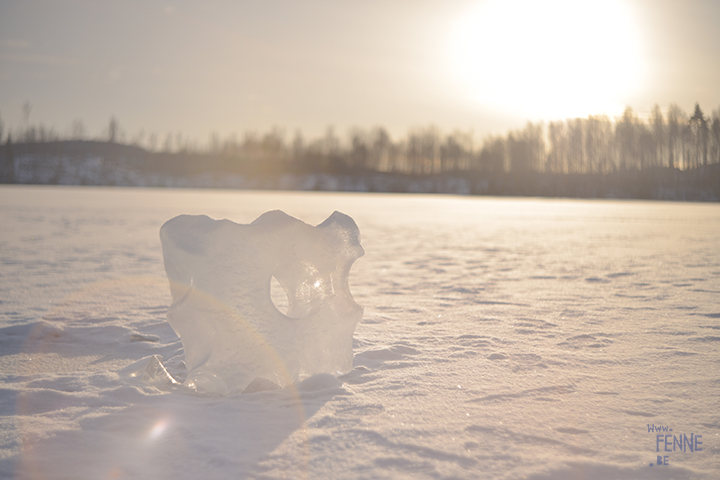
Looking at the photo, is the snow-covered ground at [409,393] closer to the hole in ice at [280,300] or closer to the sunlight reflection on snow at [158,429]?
the sunlight reflection on snow at [158,429]

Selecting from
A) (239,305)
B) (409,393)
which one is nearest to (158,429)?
(239,305)

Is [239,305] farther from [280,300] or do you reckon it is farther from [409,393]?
[280,300]

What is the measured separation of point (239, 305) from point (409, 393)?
1.21 m

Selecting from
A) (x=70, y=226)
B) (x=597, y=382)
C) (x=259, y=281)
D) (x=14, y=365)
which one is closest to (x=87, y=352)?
(x=14, y=365)

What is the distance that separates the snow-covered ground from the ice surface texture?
0.16m

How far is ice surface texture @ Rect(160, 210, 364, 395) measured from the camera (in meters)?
3.14

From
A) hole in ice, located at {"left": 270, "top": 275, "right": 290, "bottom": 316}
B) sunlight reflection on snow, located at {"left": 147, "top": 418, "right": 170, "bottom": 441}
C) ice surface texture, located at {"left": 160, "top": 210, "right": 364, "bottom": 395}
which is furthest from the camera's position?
hole in ice, located at {"left": 270, "top": 275, "right": 290, "bottom": 316}

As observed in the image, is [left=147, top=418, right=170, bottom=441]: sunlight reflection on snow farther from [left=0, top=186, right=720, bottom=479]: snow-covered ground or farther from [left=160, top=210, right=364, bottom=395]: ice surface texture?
[left=160, top=210, right=364, bottom=395]: ice surface texture

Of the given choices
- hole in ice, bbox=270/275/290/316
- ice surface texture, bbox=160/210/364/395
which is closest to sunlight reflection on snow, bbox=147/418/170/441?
ice surface texture, bbox=160/210/364/395

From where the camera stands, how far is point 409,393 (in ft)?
10.5

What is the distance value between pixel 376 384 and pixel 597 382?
1.47 metres

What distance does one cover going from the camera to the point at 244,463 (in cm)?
232

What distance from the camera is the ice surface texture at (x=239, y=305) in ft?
10.3

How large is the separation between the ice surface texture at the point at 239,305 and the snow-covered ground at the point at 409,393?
6.4 inches
